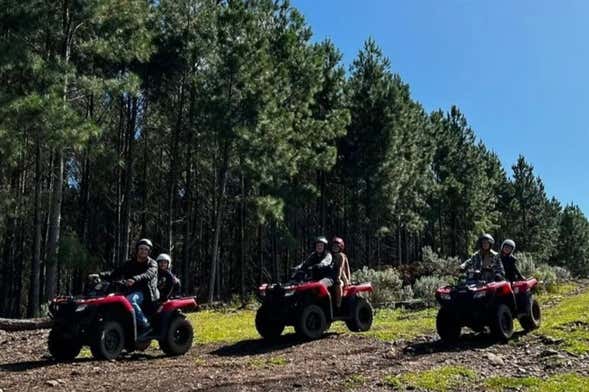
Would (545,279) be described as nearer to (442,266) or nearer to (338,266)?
(442,266)

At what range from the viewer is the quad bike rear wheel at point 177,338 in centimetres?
1050

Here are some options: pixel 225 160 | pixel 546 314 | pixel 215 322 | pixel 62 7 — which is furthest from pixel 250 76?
pixel 546 314

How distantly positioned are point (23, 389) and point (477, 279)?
731 centimetres

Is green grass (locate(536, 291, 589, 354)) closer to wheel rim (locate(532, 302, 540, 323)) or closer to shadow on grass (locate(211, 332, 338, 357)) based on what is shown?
wheel rim (locate(532, 302, 540, 323))

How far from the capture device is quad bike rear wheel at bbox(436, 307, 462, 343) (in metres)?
11.2

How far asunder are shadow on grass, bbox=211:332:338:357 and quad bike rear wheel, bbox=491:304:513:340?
308 cm

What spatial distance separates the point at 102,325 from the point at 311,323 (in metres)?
3.75

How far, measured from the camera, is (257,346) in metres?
11.5

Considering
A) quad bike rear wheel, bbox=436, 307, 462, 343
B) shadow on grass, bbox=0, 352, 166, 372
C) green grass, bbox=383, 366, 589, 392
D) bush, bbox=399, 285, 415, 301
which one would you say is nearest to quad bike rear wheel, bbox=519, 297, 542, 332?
quad bike rear wheel, bbox=436, 307, 462, 343

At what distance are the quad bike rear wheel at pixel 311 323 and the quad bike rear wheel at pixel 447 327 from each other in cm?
204

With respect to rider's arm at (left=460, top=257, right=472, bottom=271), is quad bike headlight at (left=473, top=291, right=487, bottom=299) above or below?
below

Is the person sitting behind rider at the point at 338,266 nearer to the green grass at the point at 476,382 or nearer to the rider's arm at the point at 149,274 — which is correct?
the rider's arm at the point at 149,274

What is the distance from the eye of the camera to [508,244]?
1207cm

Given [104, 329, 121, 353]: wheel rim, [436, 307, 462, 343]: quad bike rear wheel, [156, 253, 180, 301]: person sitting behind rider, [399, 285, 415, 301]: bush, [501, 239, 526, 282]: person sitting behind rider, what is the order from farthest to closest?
[399, 285, 415, 301]: bush → [501, 239, 526, 282]: person sitting behind rider → [436, 307, 462, 343]: quad bike rear wheel → [156, 253, 180, 301]: person sitting behind rider → [104, 329, 121, 353]: wheel rim
